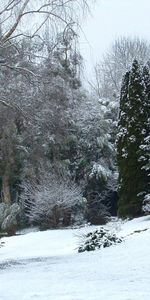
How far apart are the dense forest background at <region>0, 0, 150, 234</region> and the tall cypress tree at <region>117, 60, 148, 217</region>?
4 cm

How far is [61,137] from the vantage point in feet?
43.3

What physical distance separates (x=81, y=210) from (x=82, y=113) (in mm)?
5817

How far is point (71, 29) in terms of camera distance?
487 inches

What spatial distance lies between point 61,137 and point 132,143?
433 inches

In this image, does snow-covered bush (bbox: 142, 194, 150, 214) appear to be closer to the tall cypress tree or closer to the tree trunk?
the tall cypress tree

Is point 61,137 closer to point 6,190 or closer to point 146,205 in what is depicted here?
point 146,205

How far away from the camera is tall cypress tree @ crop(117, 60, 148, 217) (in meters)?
23.3

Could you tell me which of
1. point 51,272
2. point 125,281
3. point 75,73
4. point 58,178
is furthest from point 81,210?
point 125,281

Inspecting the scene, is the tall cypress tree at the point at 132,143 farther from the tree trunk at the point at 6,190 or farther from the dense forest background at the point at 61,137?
Answer: the tree trunk at the point at 6,190

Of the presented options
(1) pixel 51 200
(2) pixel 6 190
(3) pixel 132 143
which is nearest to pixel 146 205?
(3) pixel 132 143

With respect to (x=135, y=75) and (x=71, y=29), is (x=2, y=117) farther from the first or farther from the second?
(x=135, y=75)

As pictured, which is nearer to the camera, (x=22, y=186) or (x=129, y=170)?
(x=129, y=170)

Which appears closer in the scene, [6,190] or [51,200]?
[51,200]

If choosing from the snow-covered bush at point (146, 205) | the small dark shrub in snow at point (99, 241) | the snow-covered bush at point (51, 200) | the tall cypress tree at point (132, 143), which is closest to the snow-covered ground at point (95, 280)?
the small dark shrub in snow at point (99, 241)
